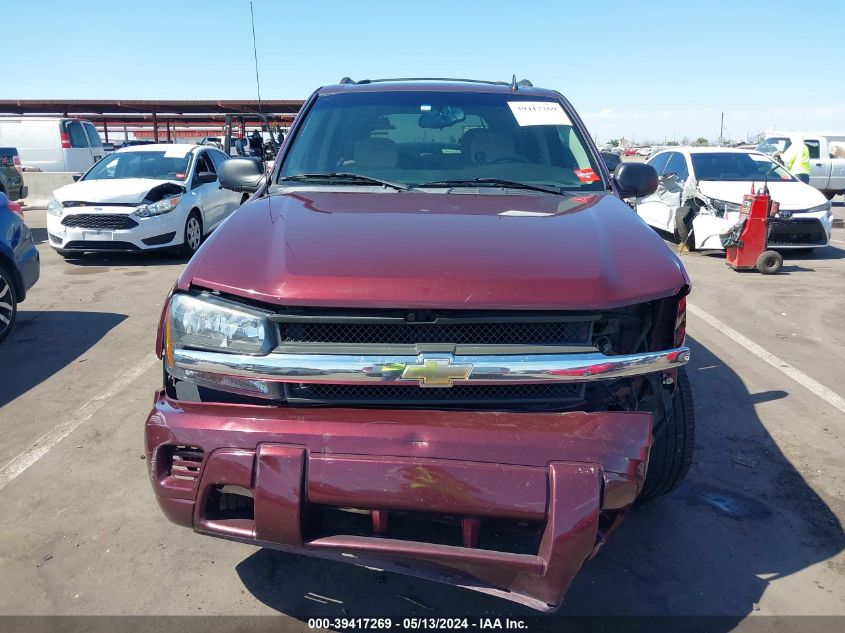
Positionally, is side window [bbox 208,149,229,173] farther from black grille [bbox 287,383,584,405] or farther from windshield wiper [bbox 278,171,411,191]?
black grille [bbox 287,383,584,405]

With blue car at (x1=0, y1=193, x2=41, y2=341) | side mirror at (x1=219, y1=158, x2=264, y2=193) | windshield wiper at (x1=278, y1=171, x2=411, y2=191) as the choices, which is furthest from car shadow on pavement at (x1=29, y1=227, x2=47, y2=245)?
windshield wiper at (x1=278, y1=171, x2=411, y2=191)

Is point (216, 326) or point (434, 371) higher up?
point (216, 326)

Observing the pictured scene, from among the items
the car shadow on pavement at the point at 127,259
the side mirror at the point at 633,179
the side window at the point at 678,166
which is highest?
the side mirror at the point at 633,179

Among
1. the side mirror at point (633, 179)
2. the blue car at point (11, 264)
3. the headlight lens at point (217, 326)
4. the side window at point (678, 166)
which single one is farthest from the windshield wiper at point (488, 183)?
the side window at point (678, 166)

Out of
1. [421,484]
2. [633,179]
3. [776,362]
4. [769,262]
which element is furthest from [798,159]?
[421,484]

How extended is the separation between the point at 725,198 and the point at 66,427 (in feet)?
29.4

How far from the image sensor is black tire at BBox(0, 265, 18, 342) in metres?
5.70

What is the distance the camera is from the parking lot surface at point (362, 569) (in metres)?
2.56

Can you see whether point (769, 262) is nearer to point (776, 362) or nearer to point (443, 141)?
point (776, 362)

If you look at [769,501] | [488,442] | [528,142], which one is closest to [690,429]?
[769,501]

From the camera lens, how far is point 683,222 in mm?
10273

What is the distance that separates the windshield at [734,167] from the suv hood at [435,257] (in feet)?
28.2

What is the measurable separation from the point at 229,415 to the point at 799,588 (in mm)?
2324

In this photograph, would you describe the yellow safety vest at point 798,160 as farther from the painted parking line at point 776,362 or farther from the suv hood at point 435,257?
A: the suv hood at point 435,257
